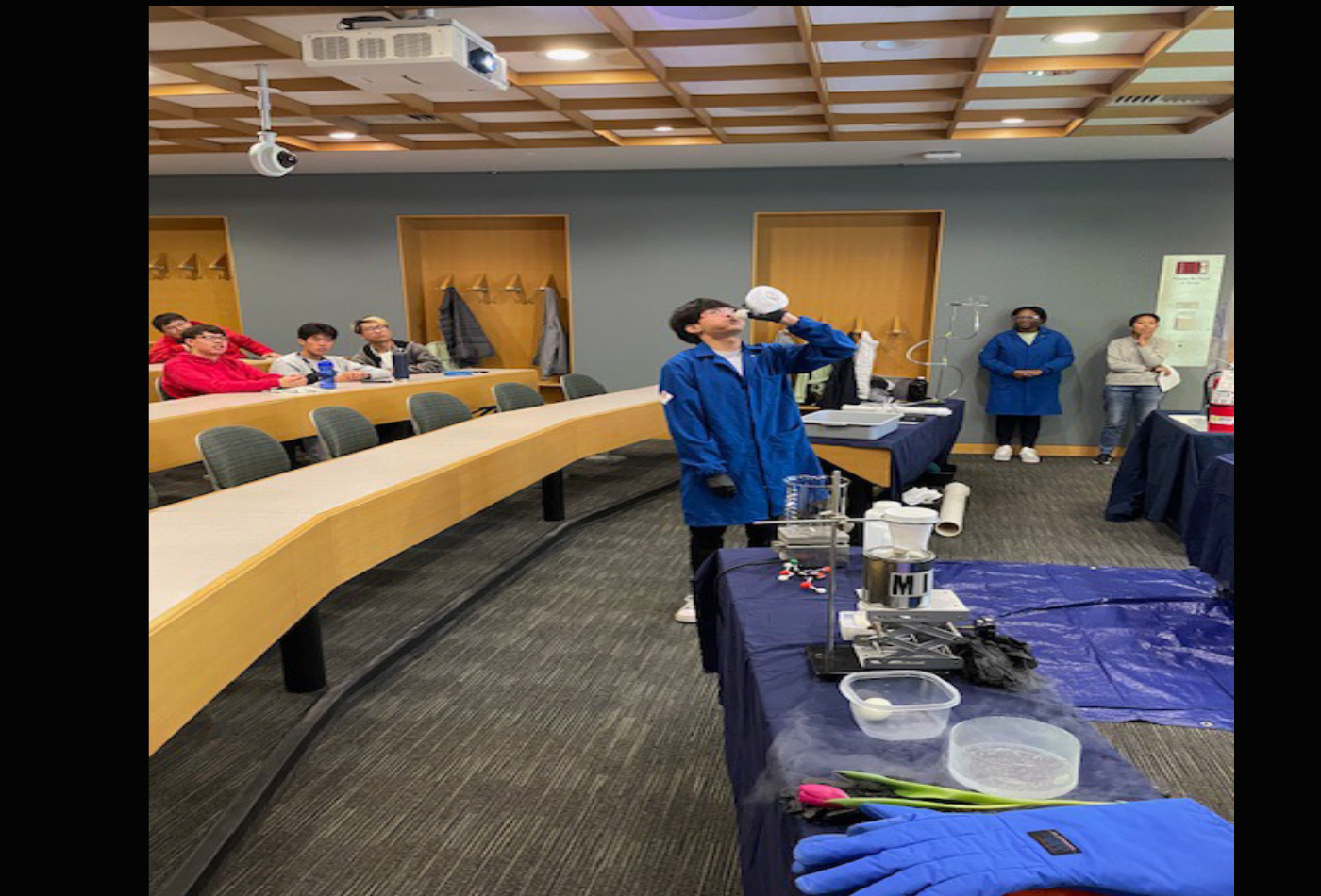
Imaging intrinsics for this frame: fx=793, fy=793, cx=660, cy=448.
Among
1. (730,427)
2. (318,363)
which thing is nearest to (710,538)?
(730,427)

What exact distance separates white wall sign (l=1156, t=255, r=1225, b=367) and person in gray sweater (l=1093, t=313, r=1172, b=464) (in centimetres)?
21

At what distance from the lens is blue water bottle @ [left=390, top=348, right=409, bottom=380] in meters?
5.71

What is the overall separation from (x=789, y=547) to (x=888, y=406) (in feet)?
9.94

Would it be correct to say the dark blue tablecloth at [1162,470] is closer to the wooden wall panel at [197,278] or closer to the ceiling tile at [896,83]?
the ceiling tile at [896,83]

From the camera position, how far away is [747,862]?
1.20 meters

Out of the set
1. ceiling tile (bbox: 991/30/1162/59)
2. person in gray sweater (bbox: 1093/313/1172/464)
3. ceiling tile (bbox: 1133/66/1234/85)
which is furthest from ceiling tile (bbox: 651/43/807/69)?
person in gray sweater (bbox: 1093/313/1172/464)

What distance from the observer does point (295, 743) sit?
2260 millimetres

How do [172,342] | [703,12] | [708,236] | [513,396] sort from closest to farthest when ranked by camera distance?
[703,12] < [513,396] < [172,342] < [708,236]

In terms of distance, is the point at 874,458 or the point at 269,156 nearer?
the point at 874,458

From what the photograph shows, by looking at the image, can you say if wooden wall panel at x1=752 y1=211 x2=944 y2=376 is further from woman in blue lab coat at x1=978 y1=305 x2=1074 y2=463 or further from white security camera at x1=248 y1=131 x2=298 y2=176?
white security camera at x1=248 y1=131 x2=298 y2=176

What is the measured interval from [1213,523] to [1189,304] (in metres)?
4.79

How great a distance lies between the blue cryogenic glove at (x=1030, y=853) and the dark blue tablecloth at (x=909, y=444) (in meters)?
2.84

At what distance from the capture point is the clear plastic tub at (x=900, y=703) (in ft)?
3.64

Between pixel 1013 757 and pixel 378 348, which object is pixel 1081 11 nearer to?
pixel 1013 757
